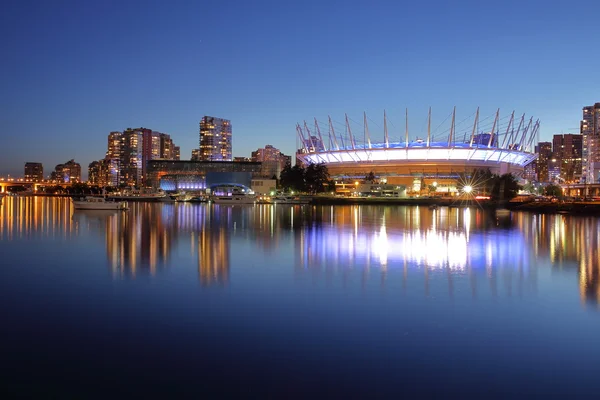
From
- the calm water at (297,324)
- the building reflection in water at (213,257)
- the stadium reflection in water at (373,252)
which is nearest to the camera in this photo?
the calm water at (297,324)

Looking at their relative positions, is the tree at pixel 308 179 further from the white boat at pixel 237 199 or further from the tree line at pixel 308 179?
the white boat at pixel 237 199

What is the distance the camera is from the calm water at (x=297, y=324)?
576cm

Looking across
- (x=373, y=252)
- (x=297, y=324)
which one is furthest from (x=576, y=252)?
(x=297, y=324)

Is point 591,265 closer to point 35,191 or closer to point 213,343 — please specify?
point 213,343

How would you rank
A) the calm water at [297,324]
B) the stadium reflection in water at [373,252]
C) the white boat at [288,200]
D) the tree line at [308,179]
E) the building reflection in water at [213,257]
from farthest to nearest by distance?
1. the tree line at [308,179]
2. the white boat at [288,200]
3. the stadium reflection in water at [373,252]
4. the building reflection in water at [213,257]
5. the calm water at [297,324]

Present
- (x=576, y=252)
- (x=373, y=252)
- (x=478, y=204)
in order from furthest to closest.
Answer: (x=478, y=204)
(x=576, y=252)
(x=373, y=252)

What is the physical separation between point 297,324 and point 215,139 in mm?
186215

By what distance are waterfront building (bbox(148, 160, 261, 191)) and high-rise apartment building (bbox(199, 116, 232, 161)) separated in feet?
197

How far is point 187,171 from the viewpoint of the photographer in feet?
410

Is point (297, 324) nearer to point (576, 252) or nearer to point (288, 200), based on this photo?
point (576, 252)

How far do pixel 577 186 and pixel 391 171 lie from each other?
39972 mm

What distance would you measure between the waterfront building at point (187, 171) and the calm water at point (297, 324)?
340 feet

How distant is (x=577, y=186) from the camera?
324 ft

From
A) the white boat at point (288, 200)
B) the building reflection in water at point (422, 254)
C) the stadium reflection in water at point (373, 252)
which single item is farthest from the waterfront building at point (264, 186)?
the building reflection in water at point (422, 254)
